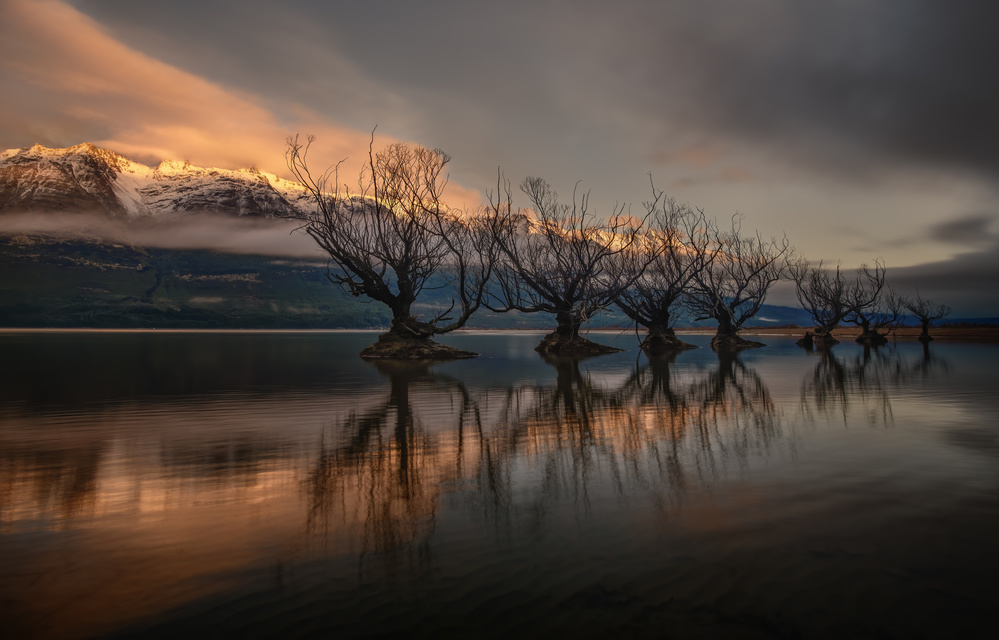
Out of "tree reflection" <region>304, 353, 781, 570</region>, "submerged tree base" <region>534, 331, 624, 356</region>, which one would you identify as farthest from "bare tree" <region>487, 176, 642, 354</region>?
"tree reflection" <region>304, 353, 781, 570</region>

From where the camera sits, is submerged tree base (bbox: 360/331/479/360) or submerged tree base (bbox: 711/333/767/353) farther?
submerged tree base (bbox: 711/333/767/353)

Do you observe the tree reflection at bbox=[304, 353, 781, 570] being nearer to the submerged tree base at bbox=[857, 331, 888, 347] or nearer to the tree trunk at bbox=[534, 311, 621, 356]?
the tree trunk at bbox=[534, 311, 621, 356]

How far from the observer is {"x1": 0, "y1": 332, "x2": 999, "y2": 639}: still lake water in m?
3.06

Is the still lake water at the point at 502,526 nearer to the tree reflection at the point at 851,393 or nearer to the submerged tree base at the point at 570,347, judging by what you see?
the tree reflection at the point at 851,393

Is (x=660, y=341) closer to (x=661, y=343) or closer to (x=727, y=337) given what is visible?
(x=661, y=343)

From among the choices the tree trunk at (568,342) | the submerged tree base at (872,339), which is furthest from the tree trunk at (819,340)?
the tree trunk at (568,342)

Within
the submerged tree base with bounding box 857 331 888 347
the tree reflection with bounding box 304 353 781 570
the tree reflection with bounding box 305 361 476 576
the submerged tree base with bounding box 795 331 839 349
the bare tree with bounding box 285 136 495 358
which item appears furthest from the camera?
the submerged tree base with bounding box 857 331 888 347

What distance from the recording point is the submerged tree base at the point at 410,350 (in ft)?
110

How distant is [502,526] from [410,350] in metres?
30.3

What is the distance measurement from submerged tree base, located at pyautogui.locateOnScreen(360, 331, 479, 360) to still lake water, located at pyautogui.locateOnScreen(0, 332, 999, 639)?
23372mm

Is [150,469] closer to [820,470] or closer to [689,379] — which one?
[820,470]

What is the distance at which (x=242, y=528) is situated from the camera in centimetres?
446

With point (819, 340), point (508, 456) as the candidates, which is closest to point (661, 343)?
point (819, 340)

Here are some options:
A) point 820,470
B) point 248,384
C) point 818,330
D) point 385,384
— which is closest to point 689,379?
point 385,384
